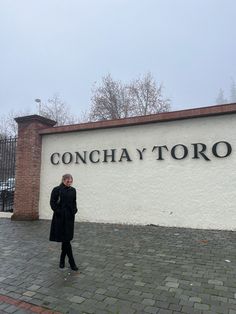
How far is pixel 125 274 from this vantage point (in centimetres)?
514

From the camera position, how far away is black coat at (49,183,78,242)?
548 centimetres

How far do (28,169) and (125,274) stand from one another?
6.64m

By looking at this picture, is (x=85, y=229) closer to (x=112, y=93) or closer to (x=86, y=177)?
(x=86, y=177)

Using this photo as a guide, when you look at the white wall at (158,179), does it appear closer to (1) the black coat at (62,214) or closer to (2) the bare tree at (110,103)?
(1) the black coat at (62,214)

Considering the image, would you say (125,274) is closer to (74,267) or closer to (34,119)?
(74,267)

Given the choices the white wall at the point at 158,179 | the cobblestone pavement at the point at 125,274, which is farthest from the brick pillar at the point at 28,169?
the cobblestone pavement at the point at 125,274

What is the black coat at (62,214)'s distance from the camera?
18.0 feet

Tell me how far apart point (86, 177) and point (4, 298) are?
19.1ft

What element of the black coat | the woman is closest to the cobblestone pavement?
the woman

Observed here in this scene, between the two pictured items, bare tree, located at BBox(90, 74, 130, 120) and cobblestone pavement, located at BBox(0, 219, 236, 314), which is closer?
cobblestone pavement, located at BBox(0, 219, 236, 314)

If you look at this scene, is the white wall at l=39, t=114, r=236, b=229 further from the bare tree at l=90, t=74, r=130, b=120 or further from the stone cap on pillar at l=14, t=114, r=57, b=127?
the bare tree at l=90, t=74, r=130, b=120

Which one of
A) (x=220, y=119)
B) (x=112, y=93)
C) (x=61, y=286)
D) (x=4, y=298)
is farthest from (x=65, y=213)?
(x=112, y=93)

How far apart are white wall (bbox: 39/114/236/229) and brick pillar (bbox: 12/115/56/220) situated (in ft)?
1.92

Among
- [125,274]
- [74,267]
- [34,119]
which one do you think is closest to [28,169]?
[34,119]
